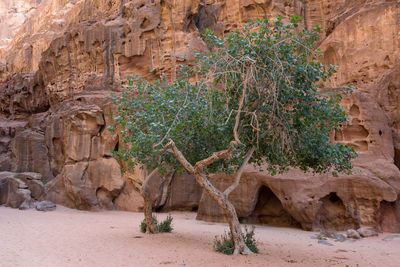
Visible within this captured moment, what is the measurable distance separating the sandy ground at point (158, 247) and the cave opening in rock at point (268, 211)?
0.97 meters

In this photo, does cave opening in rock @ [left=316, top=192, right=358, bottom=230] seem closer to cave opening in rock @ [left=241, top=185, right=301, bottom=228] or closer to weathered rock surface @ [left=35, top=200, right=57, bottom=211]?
cave opening in rock @ [left=241, top=185, right=301, bottom=228]

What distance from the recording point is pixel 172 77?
2673 centimetres

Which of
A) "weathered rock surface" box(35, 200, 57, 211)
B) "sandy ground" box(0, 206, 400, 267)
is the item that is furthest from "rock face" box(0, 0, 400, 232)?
"sandy ground" box(0, 206, 400, 267)

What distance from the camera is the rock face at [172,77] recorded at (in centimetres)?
1464

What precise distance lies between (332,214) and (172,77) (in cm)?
1642

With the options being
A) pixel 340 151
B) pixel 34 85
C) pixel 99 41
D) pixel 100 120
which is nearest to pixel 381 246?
pixel 340 151

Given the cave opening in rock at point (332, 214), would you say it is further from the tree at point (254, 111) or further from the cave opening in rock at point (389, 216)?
the tree at point (254, 111)

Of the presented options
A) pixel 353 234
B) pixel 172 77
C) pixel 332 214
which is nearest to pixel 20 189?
pixel 172 77

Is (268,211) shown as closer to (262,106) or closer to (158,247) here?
(158,247)

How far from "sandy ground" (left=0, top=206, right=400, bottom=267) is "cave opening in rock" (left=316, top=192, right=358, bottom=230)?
1.11 metres

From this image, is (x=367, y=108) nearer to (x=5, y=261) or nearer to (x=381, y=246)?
(x=381, y=246)

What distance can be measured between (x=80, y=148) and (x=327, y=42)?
1771 cm

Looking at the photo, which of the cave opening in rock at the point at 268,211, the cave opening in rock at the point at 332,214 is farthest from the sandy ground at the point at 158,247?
the cave opening in rock at the point at 332,214

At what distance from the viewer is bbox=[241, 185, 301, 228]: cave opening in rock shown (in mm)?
16266
